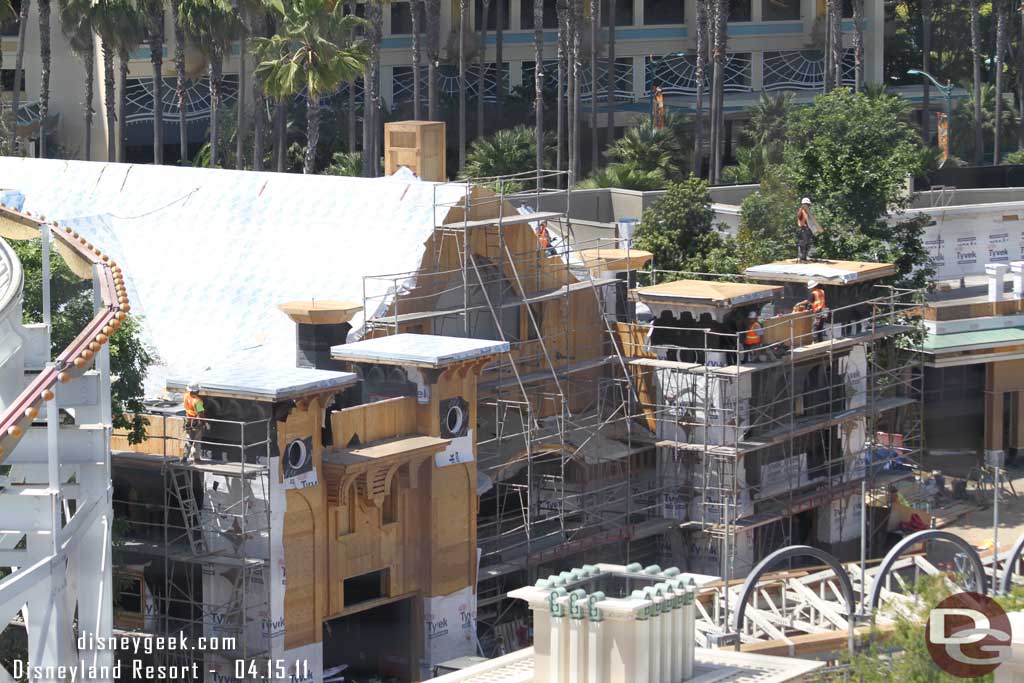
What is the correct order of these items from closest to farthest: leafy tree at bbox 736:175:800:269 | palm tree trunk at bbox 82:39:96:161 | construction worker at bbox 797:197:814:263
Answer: construction worker at bbox 797:197:814:263
leafy tree at bbox 736:175:800:269
palm tree trunk at bbox 82:39:96:161

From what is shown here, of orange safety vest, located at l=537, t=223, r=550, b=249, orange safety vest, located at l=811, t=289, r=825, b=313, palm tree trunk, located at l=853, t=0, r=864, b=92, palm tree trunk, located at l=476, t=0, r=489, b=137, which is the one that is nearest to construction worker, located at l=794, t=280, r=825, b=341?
orange safety vest, located at l=811, t=289, r=825, b=313

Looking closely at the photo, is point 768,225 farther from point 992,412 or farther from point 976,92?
point 976,92

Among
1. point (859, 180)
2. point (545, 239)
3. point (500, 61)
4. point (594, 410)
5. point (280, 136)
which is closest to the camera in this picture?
point (594, 410)

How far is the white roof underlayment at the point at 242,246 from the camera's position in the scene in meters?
41.8

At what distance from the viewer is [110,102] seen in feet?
268

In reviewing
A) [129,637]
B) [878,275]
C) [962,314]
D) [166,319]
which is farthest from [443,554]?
[962,314]

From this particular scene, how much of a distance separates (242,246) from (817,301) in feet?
44.6

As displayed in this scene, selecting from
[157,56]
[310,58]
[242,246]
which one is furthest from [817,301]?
[157,56]

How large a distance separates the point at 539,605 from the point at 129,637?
41.6ft

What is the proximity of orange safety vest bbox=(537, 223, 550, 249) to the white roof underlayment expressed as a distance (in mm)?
3115

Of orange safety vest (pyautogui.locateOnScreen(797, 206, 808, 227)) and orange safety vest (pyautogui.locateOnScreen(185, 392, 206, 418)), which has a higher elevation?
orange safety vest (pyautogui.locateOnScreen(797, 206, 808, 227))

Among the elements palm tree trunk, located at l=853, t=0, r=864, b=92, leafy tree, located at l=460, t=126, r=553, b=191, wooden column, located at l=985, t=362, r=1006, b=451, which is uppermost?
palm tree trunk, located at l=853, t=0, r=864, b=92

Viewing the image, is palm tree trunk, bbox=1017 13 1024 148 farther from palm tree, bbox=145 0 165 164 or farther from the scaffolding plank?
the scaffolding plank

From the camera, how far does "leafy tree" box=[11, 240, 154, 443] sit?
114 ft
